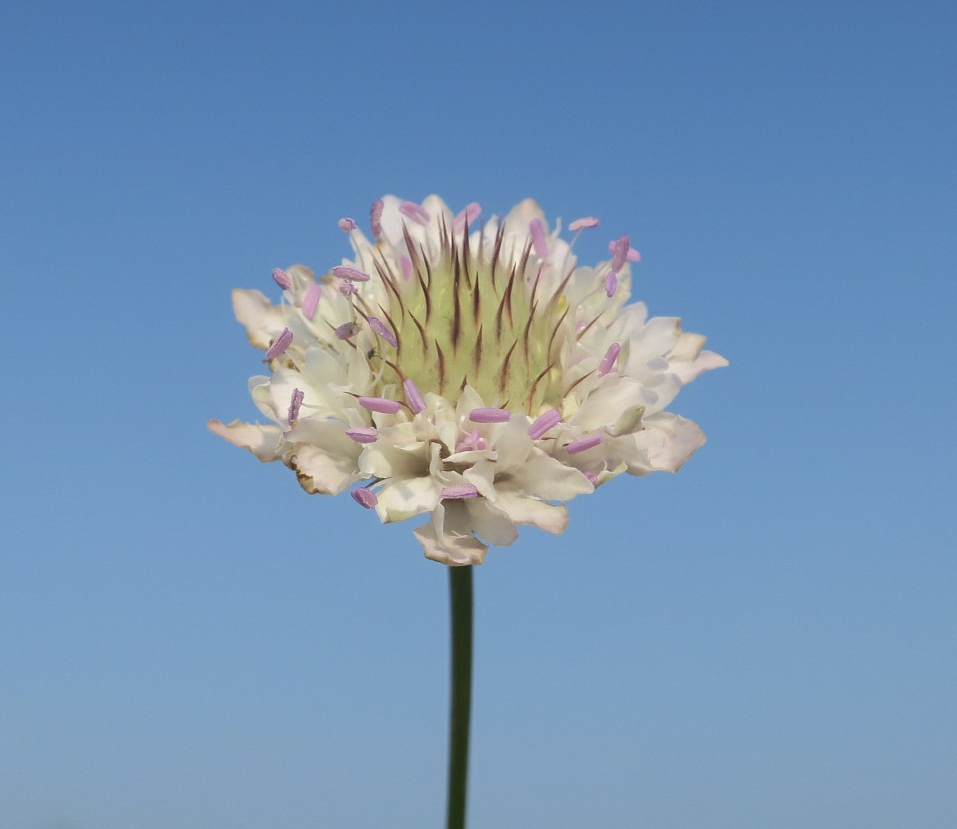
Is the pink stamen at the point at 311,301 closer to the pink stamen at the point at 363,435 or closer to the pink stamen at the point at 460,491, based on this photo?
the pink stamen at the point at 363,435

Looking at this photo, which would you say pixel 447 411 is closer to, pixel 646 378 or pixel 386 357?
pixel 386 357

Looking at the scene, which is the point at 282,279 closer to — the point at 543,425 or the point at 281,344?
the point at 281,344

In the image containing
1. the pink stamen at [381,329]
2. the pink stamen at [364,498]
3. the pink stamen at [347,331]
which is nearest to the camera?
the pink stamen at [364,498]

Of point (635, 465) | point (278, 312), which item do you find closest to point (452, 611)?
point (635, 465)

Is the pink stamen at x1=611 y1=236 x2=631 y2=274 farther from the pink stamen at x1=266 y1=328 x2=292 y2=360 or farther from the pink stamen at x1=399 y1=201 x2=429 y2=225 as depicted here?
the pink stamen at x1=266 y1=328 x2=292 y2=360

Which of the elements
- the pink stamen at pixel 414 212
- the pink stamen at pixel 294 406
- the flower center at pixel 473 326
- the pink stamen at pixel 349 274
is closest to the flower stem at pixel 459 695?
the flower center at pixel 473 326

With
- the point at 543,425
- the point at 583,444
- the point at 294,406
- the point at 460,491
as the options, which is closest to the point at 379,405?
the point at 294,406

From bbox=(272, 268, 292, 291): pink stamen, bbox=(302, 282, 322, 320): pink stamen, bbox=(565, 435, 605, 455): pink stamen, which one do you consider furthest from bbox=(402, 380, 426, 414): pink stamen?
bbox=(272, 268, 292, 291): pink stamen
